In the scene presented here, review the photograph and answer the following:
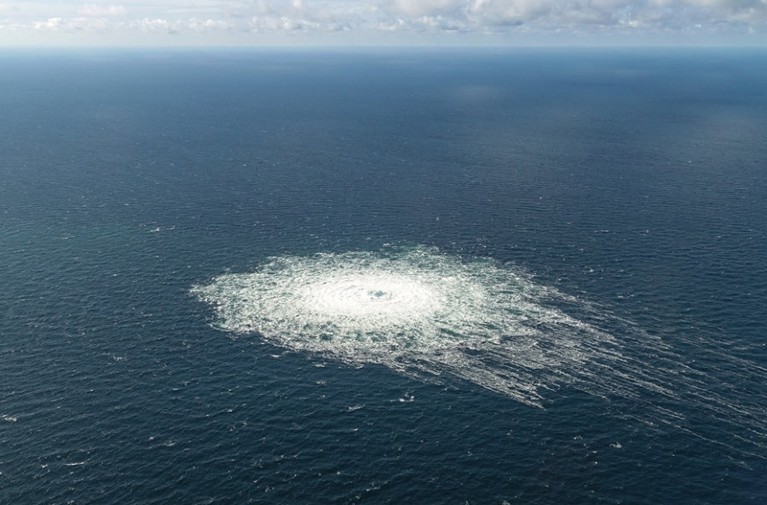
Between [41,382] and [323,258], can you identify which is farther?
[323,258]

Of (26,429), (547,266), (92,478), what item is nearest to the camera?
(92,478)

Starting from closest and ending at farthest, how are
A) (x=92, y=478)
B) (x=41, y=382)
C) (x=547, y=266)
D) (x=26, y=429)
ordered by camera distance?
(x=92, y=478), (x=26, y=429), (x=41, y=382), (x=547, y=266)

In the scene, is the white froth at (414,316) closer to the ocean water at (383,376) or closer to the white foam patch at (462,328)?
the white foam patch at (462,328)

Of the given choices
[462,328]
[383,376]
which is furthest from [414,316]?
[383,376]

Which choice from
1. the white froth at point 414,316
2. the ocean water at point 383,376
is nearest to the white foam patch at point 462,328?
the white froth at point 414,316

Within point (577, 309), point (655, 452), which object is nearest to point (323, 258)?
point (577, 309)

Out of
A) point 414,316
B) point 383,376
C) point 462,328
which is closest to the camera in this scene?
point 383,376

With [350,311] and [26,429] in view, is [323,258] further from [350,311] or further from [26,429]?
[26,429]

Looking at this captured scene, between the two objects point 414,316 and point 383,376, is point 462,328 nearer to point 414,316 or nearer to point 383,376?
point 414,316
